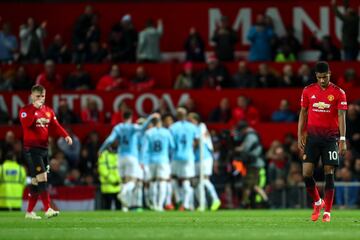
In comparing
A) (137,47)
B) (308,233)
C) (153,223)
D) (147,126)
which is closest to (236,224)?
(153,223)

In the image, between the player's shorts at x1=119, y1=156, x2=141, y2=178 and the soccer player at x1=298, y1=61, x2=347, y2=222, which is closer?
the soccer player at x1=298, y1=61, x2=347, y2=222

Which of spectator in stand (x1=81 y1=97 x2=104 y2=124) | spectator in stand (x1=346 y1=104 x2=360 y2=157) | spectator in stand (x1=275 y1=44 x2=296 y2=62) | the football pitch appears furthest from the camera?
spectator in stand (x1=275 y1=44 x2=296 y2=62)

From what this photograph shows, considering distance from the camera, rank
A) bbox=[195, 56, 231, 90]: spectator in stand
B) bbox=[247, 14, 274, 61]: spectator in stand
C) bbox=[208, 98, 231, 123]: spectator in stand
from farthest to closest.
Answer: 1. bbox=[247, 14, 274, 61]: spectator in stand
2. bbox=[195, 56, 231, 90]: spectator in stand
3. bbox=[208, 98, 231, 123]: spectator in stand

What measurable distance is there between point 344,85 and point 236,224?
13.9 metres

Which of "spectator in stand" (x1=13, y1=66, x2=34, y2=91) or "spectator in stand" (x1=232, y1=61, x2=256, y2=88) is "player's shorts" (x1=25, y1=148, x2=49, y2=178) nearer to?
"spectator in stand" (x1=232, y1=61, x2=256, y2=88)

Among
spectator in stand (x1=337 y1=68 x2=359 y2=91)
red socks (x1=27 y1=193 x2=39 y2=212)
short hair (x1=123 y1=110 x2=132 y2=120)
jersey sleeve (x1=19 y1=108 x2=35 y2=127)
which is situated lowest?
red socks (x1=27 y1=193 x2=39 y2=212)

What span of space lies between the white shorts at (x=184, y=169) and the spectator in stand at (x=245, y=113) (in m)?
2.78

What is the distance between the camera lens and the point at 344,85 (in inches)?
1210

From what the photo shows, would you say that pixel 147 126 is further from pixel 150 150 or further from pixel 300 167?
pixel 300 167

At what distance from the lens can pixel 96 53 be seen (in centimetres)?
3409

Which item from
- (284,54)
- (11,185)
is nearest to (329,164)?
(11,185)

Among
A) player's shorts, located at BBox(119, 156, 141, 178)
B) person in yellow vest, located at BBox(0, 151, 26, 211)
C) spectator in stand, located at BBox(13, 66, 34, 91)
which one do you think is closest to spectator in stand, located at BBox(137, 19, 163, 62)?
spectator in stand, located at BBox(13, 66, 34, 91)

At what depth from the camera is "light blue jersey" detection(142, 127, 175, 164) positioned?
91.5ft

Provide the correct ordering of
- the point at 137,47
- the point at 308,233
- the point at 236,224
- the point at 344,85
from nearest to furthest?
the point at 308,233
the point at 236,224
the point at 344,85
the point at 137,47
